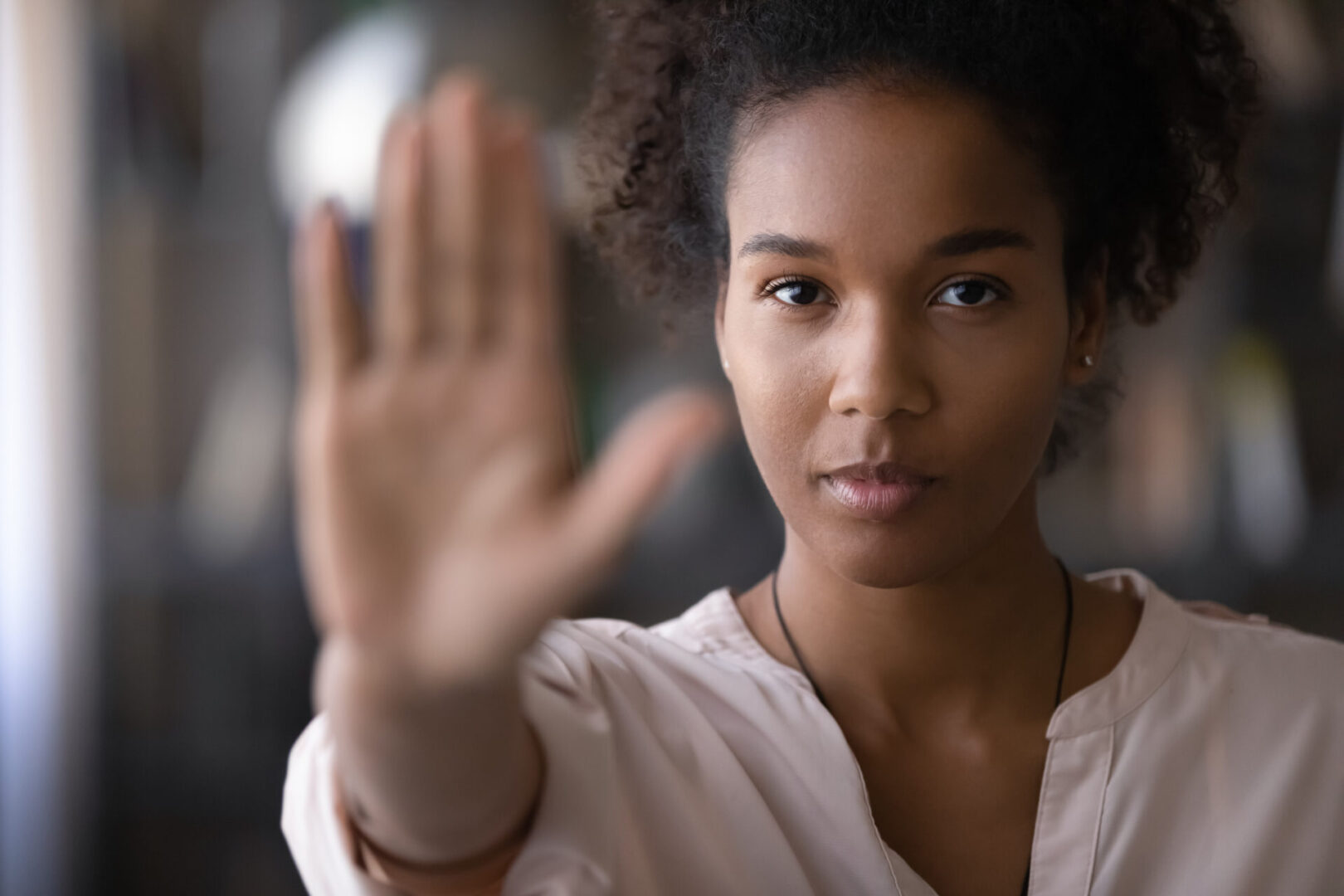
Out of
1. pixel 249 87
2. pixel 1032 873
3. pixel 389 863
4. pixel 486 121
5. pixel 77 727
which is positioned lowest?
pixel 77 727

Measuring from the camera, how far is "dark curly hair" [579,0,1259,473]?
66 cm

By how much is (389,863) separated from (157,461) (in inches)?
41.3

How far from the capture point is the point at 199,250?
143cm

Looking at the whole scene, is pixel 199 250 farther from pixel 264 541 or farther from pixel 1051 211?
pixel 1051 211

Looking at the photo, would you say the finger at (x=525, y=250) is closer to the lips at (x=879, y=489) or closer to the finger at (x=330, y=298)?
the finger at (x=330, y=298)

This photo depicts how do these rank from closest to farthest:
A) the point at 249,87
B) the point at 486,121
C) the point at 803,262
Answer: the point at 486,121
the point at 803,262
the point at 249,87

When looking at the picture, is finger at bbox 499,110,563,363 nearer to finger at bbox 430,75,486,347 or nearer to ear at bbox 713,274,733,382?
finger at bbox 430,75,486,347

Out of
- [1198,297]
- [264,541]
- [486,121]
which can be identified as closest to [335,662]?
[486,121]

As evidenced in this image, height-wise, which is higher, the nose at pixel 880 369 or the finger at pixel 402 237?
the finger at pixel 402 237

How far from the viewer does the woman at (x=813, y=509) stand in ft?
1.41

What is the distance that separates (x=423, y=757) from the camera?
1.46ft

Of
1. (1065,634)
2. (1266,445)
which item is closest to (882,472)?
(1065,634)

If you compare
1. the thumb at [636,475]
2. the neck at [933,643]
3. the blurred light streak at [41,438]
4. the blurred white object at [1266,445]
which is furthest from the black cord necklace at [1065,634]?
the blurred light streak at [41,438]

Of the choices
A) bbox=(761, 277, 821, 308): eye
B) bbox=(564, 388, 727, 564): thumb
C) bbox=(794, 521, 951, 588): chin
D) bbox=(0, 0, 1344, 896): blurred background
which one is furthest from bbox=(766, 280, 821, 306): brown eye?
bbox=(0, 0, 1344, 896): blurred background
